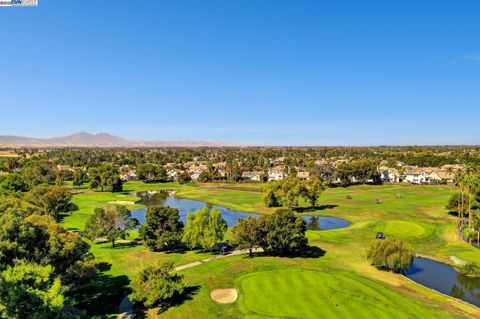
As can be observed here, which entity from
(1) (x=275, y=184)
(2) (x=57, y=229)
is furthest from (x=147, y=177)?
(2) (x=57, y=229)

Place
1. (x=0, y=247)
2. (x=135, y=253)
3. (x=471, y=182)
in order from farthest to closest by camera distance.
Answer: (x=471, y=182)
(x=135, y=253)
(x=0, y=247)

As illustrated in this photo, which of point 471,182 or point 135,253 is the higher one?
point 471,182

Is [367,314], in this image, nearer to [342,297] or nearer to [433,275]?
[342,297]

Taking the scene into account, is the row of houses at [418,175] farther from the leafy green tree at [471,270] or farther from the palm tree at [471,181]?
the leafy green tree at [471,270]

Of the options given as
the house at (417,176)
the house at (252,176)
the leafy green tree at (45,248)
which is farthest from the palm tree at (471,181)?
the house at (252,176)

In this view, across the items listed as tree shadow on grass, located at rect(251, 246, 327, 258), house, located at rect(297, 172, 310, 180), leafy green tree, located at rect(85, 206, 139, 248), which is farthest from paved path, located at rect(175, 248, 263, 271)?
house, located at rect(297, 172, 310, 180)

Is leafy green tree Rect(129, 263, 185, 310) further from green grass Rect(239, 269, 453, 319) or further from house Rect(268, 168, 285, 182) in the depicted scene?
house Rect(268, 168, 285, 182)
